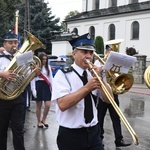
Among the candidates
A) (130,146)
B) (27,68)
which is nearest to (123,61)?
(27,68)

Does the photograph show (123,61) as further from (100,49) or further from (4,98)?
(100,49)

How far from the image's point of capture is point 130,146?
6215 mm

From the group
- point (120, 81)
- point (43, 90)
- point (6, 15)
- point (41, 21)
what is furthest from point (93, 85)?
point (6, 15)

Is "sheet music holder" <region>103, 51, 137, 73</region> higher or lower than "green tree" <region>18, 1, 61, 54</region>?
lower

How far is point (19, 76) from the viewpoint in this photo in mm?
4879

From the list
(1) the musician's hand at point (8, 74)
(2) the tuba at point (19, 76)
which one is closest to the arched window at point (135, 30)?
(2) the tuba at point (19, 76)

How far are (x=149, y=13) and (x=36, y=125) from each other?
2652cm

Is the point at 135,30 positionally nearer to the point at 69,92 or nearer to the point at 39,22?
the point at 39,22

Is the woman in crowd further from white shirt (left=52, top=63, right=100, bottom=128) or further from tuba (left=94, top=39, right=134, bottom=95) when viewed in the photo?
white shirt (left=52, top=63, right=100, bottom=128)

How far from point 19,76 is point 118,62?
1717 mm

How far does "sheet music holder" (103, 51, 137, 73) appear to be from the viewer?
3.62 metres

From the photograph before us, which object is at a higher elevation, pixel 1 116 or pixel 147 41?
pixel 147 41

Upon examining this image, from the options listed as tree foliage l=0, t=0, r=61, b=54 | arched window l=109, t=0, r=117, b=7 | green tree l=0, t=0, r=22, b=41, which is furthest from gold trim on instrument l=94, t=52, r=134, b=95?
arched window l=109, t=0, r=117, b=7

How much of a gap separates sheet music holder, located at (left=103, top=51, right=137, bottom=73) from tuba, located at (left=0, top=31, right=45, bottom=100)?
4.86ft
